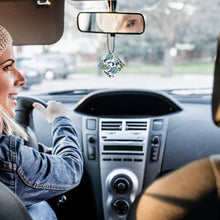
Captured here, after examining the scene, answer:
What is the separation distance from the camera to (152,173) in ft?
11.7

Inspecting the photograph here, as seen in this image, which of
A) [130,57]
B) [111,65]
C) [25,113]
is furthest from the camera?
[130,57]

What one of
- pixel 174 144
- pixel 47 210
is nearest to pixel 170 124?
pixel 174 144

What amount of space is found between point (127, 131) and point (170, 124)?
0.42 metres

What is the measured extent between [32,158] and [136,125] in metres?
1.88

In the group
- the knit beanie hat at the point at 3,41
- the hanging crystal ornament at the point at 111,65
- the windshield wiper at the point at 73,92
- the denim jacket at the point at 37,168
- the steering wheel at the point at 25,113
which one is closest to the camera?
the denim jacket at the point at 37,168

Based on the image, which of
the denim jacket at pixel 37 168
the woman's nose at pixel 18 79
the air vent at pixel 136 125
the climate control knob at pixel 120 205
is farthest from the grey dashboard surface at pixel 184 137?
the denim jacket at pixel 37 168

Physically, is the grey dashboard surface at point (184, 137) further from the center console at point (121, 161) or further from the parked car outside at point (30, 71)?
the parked car outside at point (30, 71)

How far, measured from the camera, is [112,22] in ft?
9.07

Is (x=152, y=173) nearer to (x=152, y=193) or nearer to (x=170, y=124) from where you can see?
(x=170, y=124)

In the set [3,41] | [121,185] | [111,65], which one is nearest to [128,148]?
[121,185]

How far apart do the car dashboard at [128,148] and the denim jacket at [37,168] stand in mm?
1404

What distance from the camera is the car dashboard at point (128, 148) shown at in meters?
3.56

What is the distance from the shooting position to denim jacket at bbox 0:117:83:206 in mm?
1797

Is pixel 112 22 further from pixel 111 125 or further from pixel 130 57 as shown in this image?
pixel 130 57
